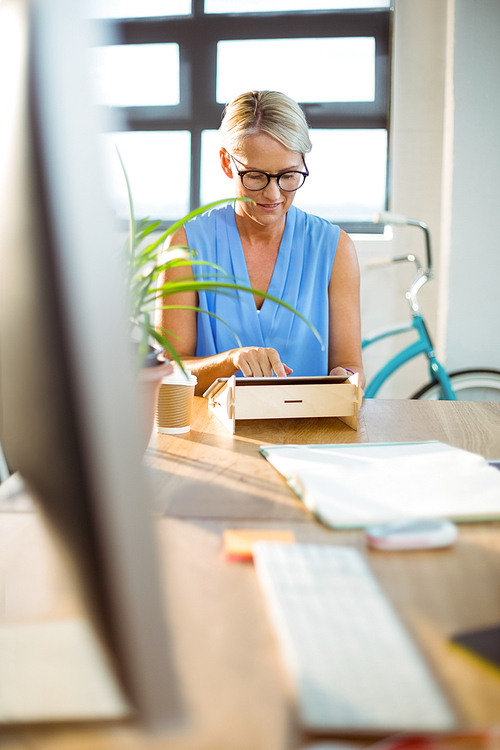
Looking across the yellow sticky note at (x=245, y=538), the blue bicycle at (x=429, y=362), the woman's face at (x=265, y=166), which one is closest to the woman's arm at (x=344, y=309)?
the woman's face at (x=265, y=166)

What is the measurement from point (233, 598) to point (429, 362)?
1.89m

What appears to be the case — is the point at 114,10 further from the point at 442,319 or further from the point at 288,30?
the point at 442,319

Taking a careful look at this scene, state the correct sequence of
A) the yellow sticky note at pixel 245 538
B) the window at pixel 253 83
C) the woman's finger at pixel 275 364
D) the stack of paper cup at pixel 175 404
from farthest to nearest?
1. the window at pixel 253 83
2. the woman's finger at pixel 275 364
3. the stack of paper cup at pixel 175 404
4. the yellow sticky note at pixel 245 538

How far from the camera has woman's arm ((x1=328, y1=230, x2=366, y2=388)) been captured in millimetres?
1462

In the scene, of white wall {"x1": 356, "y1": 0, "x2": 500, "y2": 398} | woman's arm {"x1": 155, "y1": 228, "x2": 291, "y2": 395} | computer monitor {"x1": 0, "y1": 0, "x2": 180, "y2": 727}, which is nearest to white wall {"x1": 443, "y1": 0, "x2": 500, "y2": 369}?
white wall {"x1": 356, "y1": 0, "x2": 500, "y2": 398}

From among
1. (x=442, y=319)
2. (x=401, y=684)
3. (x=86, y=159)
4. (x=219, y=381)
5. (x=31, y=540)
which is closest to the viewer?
(x=86, y=159)

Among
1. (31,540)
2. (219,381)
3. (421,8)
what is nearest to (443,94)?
(421,8)

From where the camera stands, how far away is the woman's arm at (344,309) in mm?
1462

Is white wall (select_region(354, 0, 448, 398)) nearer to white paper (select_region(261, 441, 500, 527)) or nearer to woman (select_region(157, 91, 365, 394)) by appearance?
woman (select_region(157, 91, 365, 394))

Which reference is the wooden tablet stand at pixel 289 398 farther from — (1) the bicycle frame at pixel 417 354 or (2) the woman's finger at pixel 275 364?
(1) the bicycle frame at pixel 417 354

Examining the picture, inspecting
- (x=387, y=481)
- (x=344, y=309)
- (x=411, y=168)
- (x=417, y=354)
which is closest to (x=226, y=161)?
(x=344, y=309)

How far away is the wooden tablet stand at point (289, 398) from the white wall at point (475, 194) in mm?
1564

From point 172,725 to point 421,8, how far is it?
112 inches

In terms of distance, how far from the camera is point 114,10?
8.53ft
